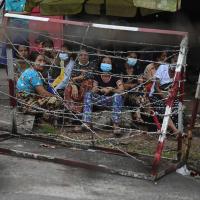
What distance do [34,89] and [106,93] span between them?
46.3 inches

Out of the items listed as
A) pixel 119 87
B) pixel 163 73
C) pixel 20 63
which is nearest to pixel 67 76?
pixel 119 87

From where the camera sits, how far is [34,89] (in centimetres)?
841

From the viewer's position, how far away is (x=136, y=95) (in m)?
8.35

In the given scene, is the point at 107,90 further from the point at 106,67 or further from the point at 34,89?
the point at 34,89

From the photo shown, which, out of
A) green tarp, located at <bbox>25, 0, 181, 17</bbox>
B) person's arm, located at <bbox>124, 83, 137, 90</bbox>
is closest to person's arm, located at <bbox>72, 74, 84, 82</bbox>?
person's arm, located at <bbox>124, 83, 137, 90</bbox>

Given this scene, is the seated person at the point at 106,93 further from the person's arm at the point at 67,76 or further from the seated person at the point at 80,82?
the person's arm at the point at 67,76

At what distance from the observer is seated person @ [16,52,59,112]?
820cm

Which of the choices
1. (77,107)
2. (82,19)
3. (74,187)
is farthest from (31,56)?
(74,187)

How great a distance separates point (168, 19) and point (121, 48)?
3.10m

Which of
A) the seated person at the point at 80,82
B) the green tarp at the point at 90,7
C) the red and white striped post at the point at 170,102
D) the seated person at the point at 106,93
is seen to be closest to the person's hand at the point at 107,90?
the seated person at the point at 106,93

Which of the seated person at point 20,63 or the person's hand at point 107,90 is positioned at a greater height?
the seated person at point 20,63

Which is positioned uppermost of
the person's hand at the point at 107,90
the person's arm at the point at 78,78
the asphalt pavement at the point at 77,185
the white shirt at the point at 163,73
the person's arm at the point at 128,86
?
the white shirt at the point at 163,73

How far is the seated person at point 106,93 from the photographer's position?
791cm

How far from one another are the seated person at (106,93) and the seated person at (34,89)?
26.2 inches
